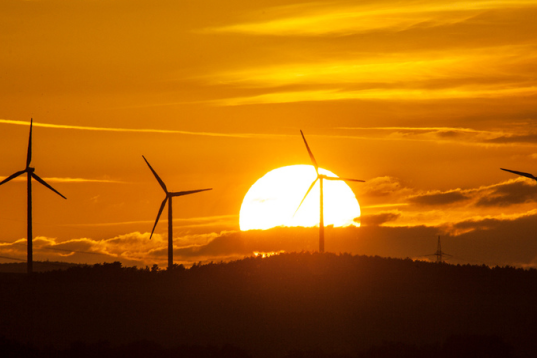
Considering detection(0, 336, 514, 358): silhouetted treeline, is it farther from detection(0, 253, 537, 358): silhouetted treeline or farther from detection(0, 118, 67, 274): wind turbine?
detection(0, 118, 67, 274): wind turbine

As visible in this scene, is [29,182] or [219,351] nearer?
[219,351]

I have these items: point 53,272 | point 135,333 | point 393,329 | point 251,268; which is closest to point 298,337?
point 393,329

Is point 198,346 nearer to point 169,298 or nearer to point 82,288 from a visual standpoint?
point 169,298

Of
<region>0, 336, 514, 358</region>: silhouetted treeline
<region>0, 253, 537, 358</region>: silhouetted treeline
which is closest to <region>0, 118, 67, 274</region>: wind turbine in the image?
<region>0, 253, 537, 358</region>: silhouetted treeline

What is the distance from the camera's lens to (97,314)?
104000 millimetres

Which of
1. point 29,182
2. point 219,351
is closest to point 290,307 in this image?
point 219,351

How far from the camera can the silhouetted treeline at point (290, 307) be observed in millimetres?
92438

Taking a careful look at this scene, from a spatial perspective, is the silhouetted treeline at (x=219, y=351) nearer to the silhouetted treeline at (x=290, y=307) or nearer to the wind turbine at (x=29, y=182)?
the silhouetted treeline at (x=290, y=307)

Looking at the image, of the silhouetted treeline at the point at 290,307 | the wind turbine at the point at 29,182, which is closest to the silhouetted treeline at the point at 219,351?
the silhouetted treeline at the point at 290,307

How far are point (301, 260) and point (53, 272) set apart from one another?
1507 inches

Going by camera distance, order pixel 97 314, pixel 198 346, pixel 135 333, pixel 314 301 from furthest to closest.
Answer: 1. pixel 314 301
2. pixel 97 314
3. pixel 135 333
4. pixel 198 346

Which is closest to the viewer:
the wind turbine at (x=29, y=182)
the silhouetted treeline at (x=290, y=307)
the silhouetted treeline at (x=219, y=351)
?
the silhouetted treeline at (x=219, y=351)

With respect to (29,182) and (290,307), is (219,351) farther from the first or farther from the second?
(29,182)

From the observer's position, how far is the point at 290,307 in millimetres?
109375
